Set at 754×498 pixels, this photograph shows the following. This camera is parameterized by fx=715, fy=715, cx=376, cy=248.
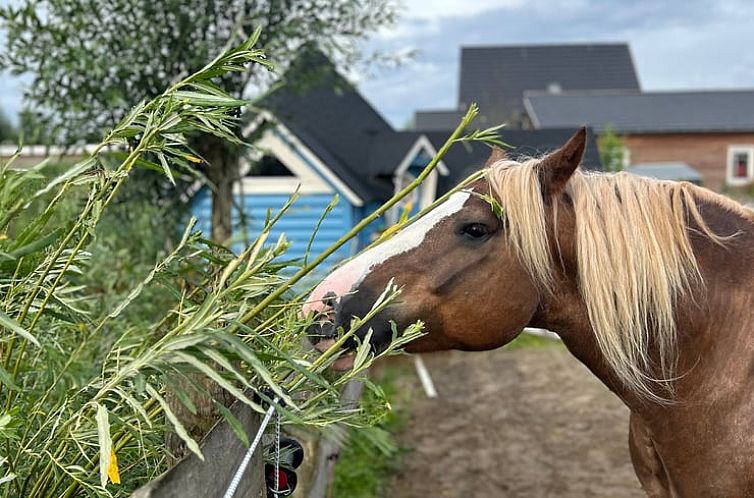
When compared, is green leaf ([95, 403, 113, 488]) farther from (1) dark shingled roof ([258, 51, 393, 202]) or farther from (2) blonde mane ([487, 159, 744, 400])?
(1) dark shingled roof ([258, 51, 393, 202])

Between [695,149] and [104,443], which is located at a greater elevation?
[104,443]

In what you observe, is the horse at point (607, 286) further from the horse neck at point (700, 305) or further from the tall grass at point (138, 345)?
the tall grass at point (138, 345)

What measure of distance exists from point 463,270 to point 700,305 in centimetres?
70

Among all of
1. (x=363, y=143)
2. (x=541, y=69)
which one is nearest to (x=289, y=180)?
(x=363, y=143)

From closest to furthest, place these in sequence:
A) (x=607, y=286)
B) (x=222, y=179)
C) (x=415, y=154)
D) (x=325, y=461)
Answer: (x=607, y=286)
(x=325, y=461)
(x=222, y=179)
(x=415, y=154)

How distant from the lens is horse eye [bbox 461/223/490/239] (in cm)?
200

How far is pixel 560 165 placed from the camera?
1983mm

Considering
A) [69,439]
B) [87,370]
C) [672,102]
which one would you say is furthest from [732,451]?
[672,102]

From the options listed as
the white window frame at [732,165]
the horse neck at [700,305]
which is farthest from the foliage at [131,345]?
the white window frame at [732,165]

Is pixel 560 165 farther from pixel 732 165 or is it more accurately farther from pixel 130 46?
pixel 732 165

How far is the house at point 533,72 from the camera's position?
37.8 meters

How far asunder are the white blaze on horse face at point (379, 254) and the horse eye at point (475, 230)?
0.19ft

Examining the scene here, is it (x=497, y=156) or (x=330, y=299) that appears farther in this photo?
(x=497, y=156)

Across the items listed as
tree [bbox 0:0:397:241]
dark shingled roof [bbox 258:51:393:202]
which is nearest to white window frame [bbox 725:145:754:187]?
dark shingled roof [bbox 258:51:393:202]
